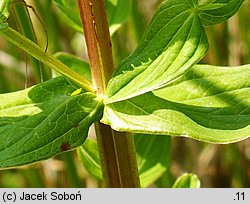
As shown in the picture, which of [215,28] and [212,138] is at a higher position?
[215,28]

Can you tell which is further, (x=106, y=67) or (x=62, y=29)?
(x=62, y=29)

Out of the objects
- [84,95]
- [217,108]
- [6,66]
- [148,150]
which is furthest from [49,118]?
[6,66]

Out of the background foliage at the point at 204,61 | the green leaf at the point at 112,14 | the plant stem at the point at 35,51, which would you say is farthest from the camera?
the background foliage at the point at 204,61

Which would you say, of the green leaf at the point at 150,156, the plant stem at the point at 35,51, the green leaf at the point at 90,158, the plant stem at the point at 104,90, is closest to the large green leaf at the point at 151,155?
the green leaf at the point at 150,156

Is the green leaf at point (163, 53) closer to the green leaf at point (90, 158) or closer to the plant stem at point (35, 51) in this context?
the plant stem at point (35, 51)

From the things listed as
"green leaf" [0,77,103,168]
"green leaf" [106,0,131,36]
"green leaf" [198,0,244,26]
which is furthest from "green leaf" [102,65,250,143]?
"green leaf" [106,0,131,36]

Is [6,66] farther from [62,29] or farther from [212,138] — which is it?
[212,138]

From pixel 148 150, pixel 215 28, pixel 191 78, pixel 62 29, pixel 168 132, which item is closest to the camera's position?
pixel 168 132
